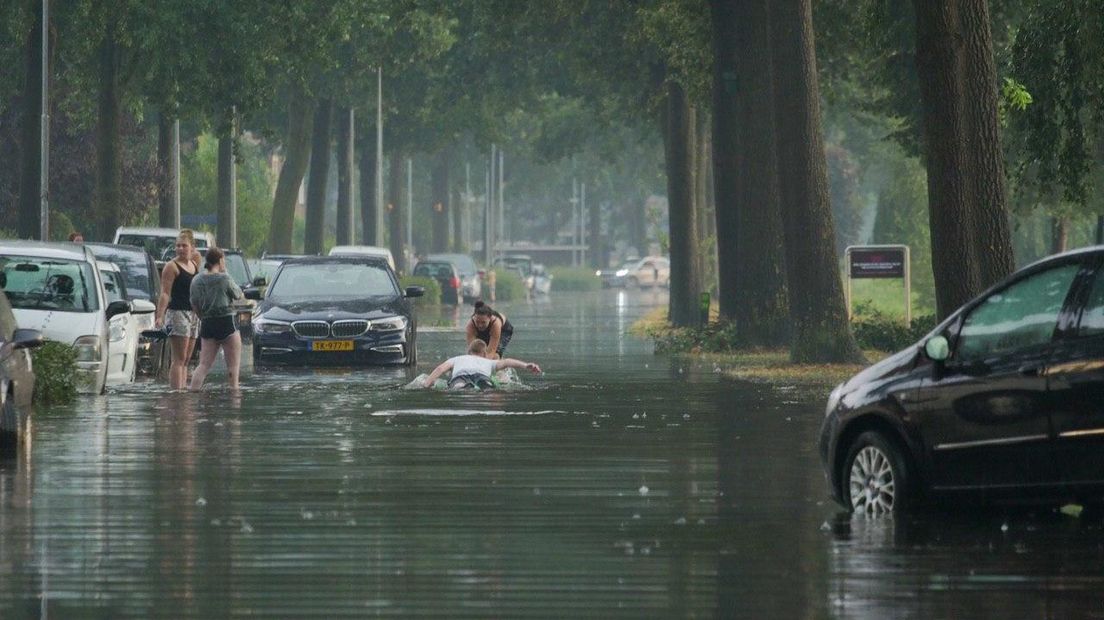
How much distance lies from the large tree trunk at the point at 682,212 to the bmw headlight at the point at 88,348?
1003 inches

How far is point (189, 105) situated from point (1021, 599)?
4084cm

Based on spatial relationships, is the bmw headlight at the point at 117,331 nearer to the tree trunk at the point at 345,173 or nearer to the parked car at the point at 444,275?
the tree trunk at the point at 345,173

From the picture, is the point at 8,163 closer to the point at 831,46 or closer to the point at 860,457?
the point at 831,46

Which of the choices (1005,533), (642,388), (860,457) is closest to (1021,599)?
(1005,533)

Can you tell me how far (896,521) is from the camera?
13.5 metres

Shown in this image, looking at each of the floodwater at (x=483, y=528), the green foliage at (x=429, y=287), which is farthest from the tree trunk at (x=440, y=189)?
the floodwater at (x=483, y=528)

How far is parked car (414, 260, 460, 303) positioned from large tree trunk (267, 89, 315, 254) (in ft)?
50.6

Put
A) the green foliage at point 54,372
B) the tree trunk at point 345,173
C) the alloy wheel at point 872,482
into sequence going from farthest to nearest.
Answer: the tree trunk at point 345,173 < the green foliage at point 54,372 < the alloy wheel at point 872,482

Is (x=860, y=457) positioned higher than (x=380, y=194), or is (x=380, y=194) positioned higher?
(x=380, y=194)

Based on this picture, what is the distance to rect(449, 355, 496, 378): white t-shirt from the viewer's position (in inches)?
1039

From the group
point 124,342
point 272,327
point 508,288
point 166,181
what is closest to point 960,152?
point 124,342

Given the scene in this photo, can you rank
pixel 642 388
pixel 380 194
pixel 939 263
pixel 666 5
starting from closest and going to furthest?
pixel 939 263 → pixel 642 388 → pixel 666 5 → pixel 380 194

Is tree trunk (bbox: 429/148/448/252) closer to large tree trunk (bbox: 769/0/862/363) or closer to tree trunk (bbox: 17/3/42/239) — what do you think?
tree trunk (bbox: 17/3/42/239)

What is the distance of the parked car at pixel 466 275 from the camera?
8444 centimetres
